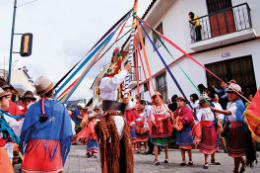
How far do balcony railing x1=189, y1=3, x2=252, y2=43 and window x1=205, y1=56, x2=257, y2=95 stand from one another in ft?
4.76


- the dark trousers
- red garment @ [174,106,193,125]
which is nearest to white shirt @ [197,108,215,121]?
red garment @ [174,106,193,125]

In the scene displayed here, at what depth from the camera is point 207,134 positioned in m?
4.96

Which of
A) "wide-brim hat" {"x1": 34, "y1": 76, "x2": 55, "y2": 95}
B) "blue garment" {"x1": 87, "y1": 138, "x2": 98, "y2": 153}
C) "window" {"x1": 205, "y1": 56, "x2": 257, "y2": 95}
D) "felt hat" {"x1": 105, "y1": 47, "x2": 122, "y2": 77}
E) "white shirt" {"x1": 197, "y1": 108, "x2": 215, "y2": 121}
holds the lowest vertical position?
"blue garment" {"x1": 87, "y1": 138, "x2": 98, "y2": 153}

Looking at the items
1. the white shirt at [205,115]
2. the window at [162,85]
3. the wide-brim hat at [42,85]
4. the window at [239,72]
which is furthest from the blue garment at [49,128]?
the window at [162,85]

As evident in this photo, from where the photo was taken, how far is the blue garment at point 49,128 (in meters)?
2.62

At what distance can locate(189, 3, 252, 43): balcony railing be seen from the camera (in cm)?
914

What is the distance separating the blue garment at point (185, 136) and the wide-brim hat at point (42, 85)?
3625mm

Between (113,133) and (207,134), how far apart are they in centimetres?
309

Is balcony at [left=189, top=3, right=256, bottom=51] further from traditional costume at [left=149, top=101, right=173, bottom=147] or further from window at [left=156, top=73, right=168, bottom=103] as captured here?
traditional costume at [left=149, top=101, right=173, bottom=147]

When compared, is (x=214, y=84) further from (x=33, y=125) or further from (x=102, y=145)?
(x=33, y=125)

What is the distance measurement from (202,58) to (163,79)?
3400mm

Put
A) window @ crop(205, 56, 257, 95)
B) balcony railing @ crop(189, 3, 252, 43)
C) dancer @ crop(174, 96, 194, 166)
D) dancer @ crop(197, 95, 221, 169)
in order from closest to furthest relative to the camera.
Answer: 1. dancer @ crop(197, 95, 221, 169)
2. dancer @ crop(174, 96, 194, 166)
3. window @ crop(205, 56, 257, 95)
4. balcony railing @ crop(189, 3, 252, 43)

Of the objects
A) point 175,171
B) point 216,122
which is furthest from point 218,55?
point 175,171

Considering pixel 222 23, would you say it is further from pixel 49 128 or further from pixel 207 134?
pixel 49 128
